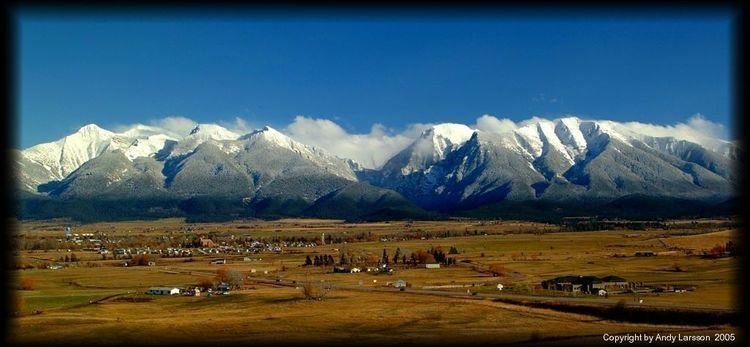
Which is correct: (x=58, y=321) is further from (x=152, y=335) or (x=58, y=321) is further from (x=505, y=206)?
(x=505, y=206)

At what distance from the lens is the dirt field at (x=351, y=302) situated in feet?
68.0

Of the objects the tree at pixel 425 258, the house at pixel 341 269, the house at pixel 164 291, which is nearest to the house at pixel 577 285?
the house at pixel 341 269

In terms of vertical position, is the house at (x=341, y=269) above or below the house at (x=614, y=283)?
below

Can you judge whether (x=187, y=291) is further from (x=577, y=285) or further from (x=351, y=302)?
(x=577, y=285)

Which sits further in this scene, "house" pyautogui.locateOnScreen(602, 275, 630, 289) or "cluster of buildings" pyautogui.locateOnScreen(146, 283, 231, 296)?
"cluster of buildings" pyautogui.locateOnScreen(146, 283, 231, 296)

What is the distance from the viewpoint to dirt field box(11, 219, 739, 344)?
20.7m

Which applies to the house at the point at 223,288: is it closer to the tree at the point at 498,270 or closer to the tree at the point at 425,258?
the tree at the point at 498,270

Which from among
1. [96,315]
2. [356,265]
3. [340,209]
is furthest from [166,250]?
[340,209]

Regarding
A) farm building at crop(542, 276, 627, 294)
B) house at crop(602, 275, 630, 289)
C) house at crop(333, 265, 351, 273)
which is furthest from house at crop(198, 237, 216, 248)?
house at crop(602, 275, 630, 289)

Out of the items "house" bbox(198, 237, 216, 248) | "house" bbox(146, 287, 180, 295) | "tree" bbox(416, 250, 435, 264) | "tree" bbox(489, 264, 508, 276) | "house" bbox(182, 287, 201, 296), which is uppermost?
"house" bbox(198, 237, 216, 248)

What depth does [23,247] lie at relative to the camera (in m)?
79.7

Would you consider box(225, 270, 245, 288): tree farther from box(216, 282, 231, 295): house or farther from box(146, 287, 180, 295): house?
box(146, 287, 180, 295): house

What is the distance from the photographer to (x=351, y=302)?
31.0 metres

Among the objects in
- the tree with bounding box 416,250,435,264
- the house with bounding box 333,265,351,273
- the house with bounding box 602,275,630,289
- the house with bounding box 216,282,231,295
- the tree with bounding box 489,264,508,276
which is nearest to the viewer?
the house with bounding box 602,275,630,289
